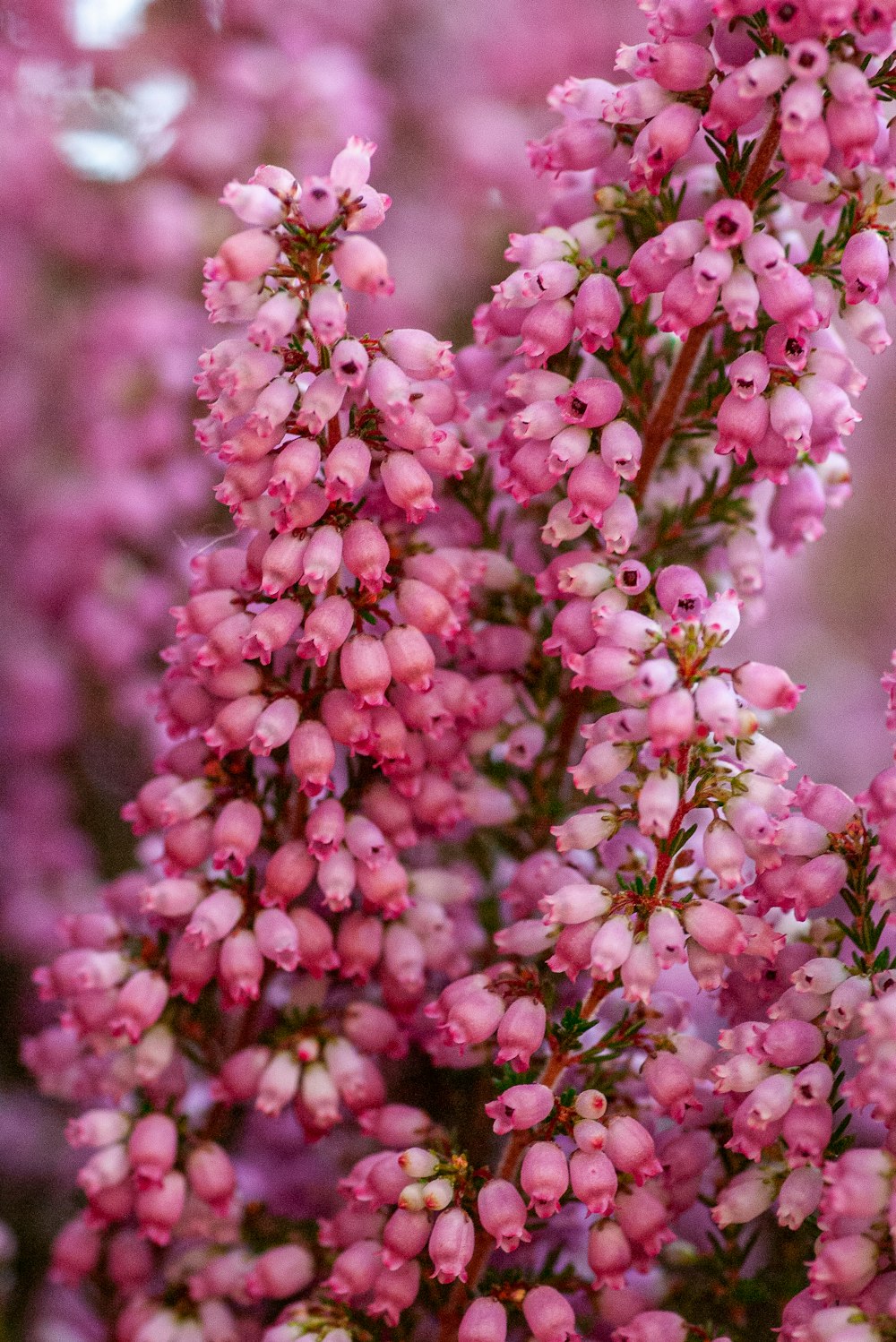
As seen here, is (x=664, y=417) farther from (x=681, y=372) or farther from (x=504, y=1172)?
(x=504, y=1172)

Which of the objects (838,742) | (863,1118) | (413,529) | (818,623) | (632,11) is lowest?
(863,1118)

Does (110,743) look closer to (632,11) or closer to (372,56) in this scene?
(372,56)

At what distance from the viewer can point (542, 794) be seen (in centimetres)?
133

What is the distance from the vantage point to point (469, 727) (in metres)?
1.18

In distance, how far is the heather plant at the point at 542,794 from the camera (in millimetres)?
946

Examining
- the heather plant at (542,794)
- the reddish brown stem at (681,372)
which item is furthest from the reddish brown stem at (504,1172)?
the reddish brown stem at (681,372)

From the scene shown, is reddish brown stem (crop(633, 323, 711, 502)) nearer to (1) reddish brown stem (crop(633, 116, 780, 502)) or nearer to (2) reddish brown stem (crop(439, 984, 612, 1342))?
(1) reddish brown stem (crop(633, 116, 780, 502))

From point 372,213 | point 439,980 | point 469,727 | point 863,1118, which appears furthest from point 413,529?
point 863,1118

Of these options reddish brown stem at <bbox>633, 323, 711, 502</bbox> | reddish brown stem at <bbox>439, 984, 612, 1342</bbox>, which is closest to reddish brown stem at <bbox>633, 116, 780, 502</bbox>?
reddish brown stem at <bbox>633, 323, 711, 502</bbox>

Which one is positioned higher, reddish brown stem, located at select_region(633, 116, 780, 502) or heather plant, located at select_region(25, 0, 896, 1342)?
reddish brown stem, located at select_region(633, 116, 780, 502)

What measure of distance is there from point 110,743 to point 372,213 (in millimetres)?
1280

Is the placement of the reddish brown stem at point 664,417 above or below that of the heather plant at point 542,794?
above

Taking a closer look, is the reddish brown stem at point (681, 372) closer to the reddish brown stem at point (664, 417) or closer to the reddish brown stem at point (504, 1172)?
the reddish brown stem at point (664, 417)

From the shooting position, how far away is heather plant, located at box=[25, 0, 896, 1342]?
3.10 ft
